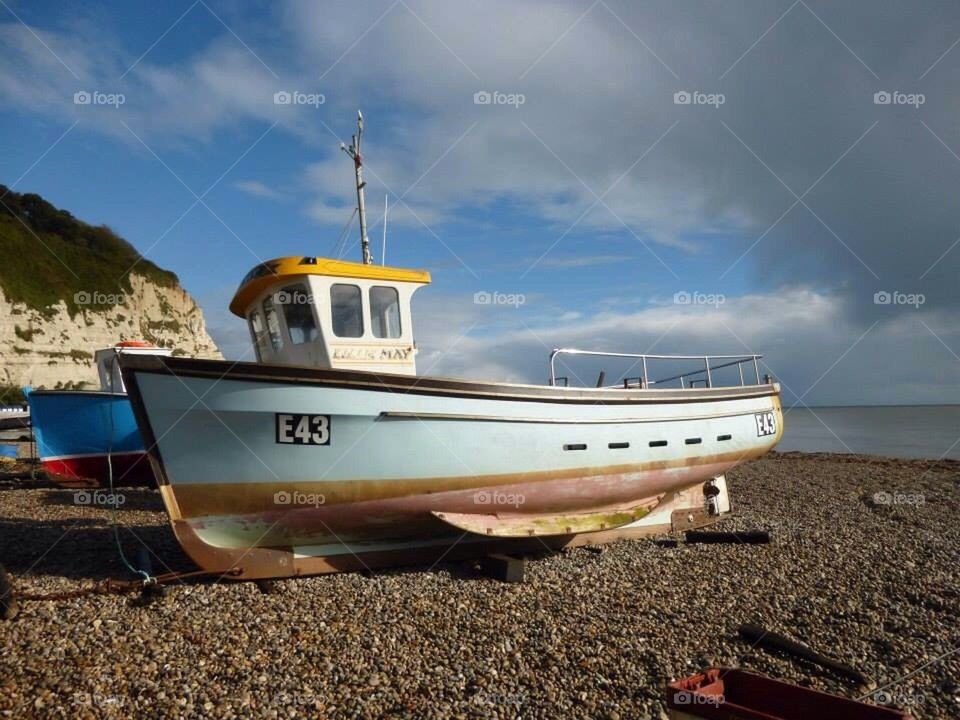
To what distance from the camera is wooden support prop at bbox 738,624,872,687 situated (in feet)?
15.6

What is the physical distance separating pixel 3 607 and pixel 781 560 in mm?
9124

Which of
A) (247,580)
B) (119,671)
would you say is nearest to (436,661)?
(119,671)

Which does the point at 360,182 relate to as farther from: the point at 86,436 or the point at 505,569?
the point at 86,436

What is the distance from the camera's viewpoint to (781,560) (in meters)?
8.14

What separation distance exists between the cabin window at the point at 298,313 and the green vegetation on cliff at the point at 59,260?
1752 inches

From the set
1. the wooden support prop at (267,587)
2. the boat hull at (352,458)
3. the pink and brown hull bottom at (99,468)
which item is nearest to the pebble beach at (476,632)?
the wooden support prop at (267,587)

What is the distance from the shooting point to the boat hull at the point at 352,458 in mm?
6586

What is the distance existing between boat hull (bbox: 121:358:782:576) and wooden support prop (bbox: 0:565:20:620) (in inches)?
59.3

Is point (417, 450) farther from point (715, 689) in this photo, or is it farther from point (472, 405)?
point (715, 689)

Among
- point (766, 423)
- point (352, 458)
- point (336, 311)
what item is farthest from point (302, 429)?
point (766, 423)

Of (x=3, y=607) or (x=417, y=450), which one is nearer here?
(x=3, y=607)

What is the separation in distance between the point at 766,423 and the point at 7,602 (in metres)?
12.3

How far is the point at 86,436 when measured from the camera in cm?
1402

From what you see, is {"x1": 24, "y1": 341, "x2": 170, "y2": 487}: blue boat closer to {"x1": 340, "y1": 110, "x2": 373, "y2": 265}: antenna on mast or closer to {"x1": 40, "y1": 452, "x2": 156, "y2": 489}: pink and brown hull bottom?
{"x1": 40, "y1": 452, "x2": 156, "y2": 489}: pink and brown hull bottom
